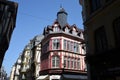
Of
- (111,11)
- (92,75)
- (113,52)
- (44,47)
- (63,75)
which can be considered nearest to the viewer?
(113,52)

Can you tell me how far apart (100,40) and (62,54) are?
17776mm

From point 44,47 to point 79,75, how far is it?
886cm

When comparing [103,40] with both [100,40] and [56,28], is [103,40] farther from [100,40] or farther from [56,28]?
[56,28]

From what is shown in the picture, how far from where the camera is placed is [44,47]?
35719 millimetres

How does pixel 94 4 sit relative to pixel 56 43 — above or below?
above

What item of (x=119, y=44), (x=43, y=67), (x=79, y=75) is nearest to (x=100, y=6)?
(x=119, y=44)

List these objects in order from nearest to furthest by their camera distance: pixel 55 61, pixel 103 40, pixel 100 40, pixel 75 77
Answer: pixel 103 40
pixel 100 40
pixel 75 77
pixel 55 61

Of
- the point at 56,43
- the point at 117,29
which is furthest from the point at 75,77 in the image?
the point at 117,29

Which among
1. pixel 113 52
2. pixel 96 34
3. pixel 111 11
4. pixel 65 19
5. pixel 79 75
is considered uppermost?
pixel 65 19

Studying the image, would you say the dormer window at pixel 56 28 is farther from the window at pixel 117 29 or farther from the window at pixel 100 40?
the window at pixel 117 29

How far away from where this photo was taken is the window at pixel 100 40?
13.6m

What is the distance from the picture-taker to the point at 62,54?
31578 millimetres

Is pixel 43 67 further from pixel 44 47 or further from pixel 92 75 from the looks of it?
pixel 92 75

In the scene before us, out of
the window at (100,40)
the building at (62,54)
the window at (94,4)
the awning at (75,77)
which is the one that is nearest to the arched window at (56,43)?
the building at (62,54)
